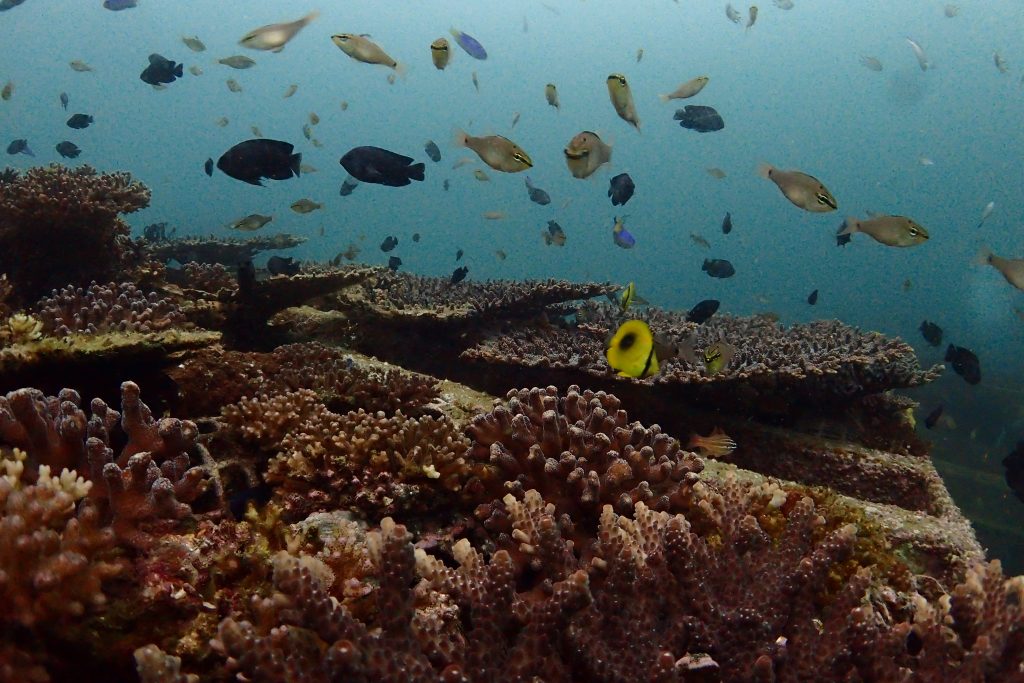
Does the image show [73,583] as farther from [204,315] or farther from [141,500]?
[204,315]

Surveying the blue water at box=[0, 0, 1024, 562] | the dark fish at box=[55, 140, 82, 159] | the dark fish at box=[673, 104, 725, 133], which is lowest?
the blue water at box=[0, 0, 1024, 562]

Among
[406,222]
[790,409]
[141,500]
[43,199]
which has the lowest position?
[406,222]

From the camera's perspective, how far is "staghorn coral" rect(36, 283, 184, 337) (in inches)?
157

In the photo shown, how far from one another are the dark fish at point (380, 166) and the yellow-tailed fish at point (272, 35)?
168 centimetres

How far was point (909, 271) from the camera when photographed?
320ft

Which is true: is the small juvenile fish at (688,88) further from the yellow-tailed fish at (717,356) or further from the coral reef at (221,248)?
the coral reef at (221,248)

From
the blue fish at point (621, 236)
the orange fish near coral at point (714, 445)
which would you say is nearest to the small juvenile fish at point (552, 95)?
the blue fish at point (621, 236)

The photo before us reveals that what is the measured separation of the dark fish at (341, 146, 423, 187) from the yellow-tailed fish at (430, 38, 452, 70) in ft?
Answer: 7.26

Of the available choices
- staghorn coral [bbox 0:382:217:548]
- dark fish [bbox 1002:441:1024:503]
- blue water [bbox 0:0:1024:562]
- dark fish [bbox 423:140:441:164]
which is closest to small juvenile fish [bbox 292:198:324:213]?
dark fish [bbox 423:140:441:164]

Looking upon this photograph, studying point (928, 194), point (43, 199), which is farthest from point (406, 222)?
point (43, 199)

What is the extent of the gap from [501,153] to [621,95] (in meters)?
1.80

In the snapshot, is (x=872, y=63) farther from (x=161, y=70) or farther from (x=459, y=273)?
(x=161, y=70)

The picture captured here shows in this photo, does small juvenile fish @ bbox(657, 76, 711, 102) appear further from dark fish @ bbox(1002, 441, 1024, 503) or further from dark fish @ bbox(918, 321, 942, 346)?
dark fish @ bbox(1002, 441, 1024, 503)

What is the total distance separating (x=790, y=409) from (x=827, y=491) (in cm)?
238
